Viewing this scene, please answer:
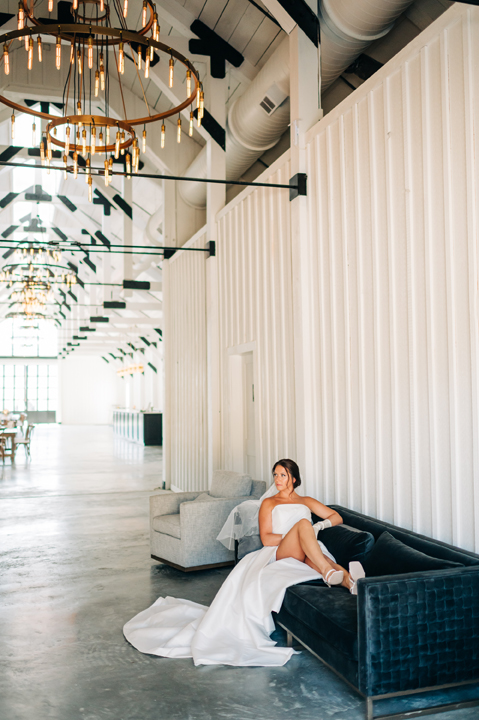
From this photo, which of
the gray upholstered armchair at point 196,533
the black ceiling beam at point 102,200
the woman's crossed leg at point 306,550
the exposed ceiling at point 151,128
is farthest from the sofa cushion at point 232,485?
the black ceiling beam at point 102,200

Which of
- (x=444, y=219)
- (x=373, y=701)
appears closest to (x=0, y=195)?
(x=444, y=219)

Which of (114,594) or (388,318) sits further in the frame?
(114,594)

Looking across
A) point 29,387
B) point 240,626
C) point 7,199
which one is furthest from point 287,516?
point 29,387

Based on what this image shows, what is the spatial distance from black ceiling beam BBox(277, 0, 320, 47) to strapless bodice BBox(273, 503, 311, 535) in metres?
4.43

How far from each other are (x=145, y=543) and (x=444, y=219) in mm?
4791

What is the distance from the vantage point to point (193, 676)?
130 inches

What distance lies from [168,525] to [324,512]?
73.2 inches

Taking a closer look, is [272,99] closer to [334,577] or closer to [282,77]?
[282,77]

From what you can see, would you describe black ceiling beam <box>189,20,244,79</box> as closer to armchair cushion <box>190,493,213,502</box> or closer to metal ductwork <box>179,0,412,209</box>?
metal ductwork <box>179,0,412,209</box>

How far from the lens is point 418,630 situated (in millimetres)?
2830

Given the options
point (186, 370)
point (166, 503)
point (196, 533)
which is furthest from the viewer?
point (186, 370)

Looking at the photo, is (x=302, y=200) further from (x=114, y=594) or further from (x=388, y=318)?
(x=114, y=594)

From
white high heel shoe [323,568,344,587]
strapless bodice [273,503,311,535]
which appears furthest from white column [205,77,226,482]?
white high heel shoe [323,568,344,587]

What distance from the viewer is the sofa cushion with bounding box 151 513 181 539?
5.52 metres
